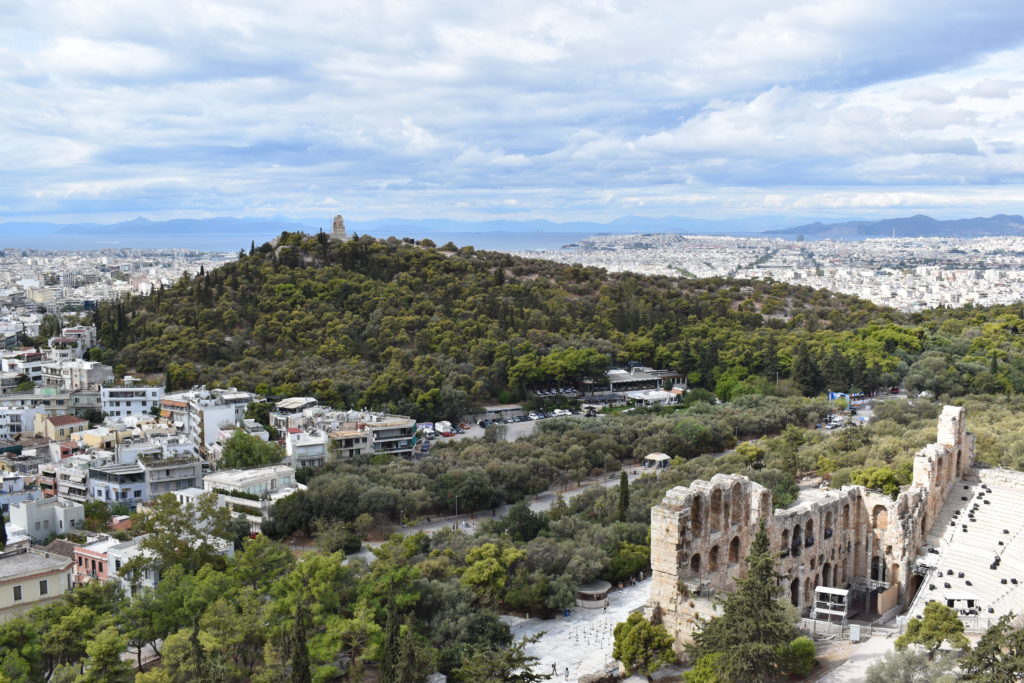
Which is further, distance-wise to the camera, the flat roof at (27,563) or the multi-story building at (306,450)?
the multi-story building at (306,450)

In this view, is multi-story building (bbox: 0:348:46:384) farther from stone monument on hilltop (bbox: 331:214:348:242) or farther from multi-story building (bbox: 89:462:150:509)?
stone monument on hilltop (bbox: 331:214:348:242)

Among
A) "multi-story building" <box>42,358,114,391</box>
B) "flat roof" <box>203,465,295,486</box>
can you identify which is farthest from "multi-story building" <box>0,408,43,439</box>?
"flat roof" <box>203,465,295,486</box>

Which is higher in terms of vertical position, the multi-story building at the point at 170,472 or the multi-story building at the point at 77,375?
the multi-story building at the point at 77,375

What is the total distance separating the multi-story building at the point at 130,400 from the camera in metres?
53.5

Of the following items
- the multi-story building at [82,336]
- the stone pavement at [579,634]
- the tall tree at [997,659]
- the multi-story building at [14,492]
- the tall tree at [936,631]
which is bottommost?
the stone pavement at [579,634]

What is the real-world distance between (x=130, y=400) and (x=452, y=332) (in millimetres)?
22815

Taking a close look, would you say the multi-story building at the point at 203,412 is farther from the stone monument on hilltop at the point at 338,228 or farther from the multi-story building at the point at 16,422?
the stone monument on hilltop at the point at 338,228

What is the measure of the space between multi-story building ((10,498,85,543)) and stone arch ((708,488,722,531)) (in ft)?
84.7

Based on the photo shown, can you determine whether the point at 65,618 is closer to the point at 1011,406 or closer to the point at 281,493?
the point at 281,493

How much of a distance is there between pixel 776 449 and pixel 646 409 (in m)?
18.2

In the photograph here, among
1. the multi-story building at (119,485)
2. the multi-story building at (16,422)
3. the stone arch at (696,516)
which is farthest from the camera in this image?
the multi-story building at (16,422)

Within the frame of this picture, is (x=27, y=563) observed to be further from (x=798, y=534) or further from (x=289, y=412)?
(x=289, y=412)

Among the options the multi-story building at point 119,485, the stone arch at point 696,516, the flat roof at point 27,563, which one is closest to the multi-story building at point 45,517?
the multi-story building at point 119,485

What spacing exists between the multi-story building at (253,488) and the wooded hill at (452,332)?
638 inches
